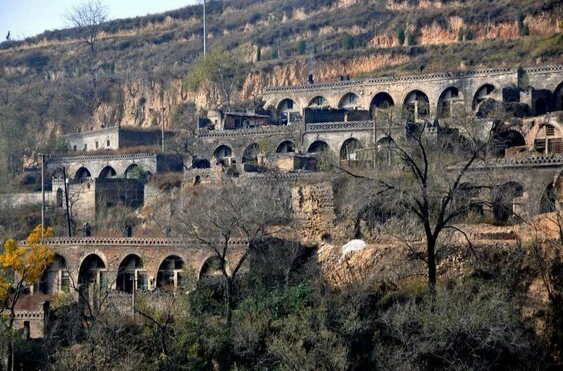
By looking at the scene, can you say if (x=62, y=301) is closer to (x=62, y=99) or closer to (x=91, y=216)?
(x=91, y=216)

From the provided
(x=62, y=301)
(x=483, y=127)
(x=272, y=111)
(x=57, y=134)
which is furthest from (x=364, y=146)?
(x=57, y=134)

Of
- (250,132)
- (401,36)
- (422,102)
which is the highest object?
(401,36)

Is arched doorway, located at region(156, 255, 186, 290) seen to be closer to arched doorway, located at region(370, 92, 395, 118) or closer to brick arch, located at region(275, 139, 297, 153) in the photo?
brick arch, located at region(275, 139, 297, 153)

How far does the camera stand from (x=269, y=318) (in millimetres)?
30094

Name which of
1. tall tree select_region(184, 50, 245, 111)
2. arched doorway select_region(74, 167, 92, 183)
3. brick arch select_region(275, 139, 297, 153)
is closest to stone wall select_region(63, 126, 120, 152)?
arched doorway select_region(74, 167, 92, 183)

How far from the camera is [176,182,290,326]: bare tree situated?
33.2 metres

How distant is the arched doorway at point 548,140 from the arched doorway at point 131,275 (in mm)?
16839

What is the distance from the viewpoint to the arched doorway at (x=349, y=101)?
57469mm

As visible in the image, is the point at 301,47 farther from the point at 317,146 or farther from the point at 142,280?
the point at 142,280

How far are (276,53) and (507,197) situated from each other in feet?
146

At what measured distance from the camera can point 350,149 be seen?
4822 cm

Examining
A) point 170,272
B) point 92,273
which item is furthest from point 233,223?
point 92,273

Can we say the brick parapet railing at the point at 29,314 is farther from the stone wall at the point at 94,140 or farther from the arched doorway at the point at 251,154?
the stone wall at the point at 94,140

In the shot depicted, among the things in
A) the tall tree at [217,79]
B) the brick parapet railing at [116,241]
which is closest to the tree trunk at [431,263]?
the brick parapet railing at [116,241]
